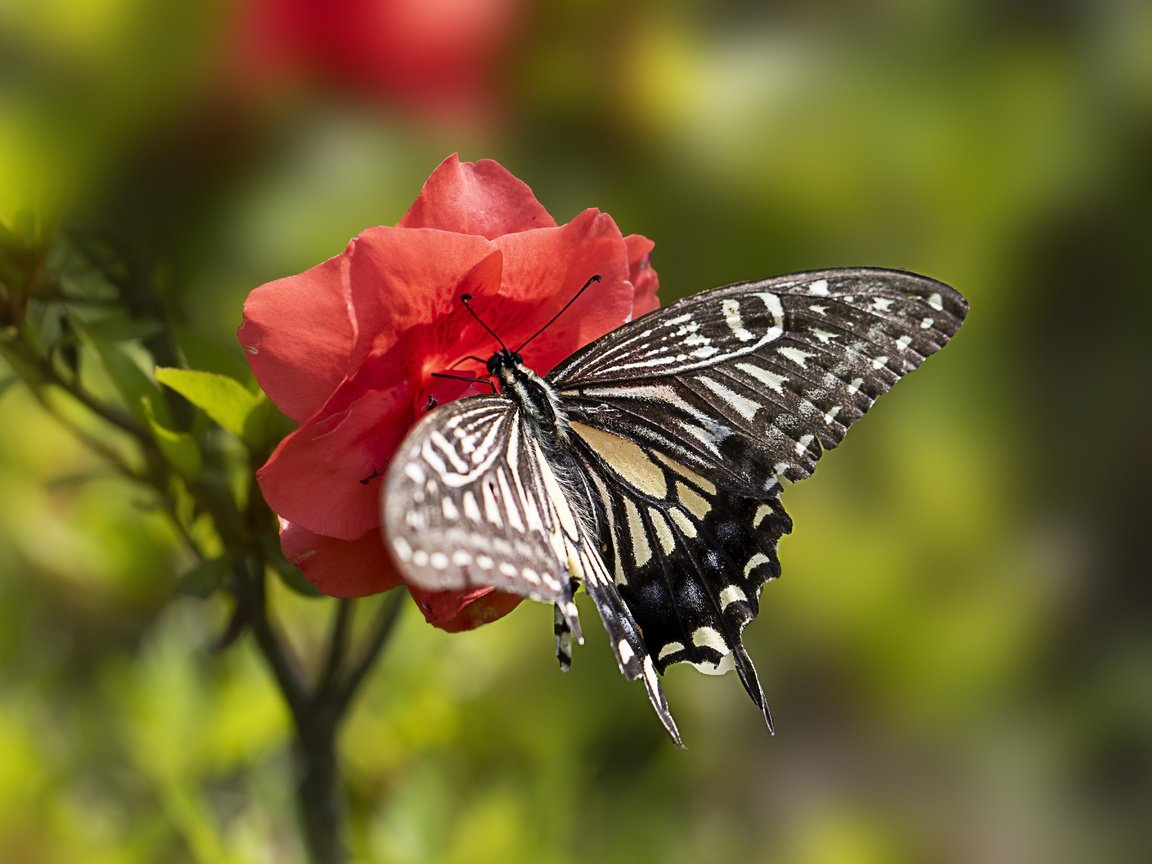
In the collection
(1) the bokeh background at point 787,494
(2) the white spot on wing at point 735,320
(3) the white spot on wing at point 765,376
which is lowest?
(1) the bokeh background at point 787,494

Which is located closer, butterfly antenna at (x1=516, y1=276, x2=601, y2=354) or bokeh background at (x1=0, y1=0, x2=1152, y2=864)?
butterfly antenna at (x1=516, y1=276, x2=601, y2=354)

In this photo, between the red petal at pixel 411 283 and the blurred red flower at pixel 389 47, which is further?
the blurred red flower at pixel 389 47

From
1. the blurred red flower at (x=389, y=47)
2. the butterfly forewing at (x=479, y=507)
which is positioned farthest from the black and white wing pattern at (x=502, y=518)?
the blurred red flower at (x=389, y=47)

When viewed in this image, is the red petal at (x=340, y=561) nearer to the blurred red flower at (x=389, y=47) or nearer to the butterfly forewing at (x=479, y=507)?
the butterfly forewing at (x=479, y=507)

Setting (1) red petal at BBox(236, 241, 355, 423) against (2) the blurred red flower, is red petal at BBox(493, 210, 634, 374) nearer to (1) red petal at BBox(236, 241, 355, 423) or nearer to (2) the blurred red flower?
(1) red petal at BBox(236, 241, 355, 423)

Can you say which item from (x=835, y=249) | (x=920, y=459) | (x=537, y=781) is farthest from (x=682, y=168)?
(x=537, y=781)

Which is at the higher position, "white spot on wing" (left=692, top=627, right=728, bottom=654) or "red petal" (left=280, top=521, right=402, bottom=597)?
"red petal" (left=280, top=521, right=402, bottom=597)

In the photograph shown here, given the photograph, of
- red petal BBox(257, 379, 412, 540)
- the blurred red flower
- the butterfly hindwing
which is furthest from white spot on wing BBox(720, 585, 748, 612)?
the blurred red flower

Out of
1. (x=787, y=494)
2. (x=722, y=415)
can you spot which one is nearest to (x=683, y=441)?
(x=722, y=415)

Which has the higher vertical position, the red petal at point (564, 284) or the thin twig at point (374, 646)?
the red petal at point (564, 284)
